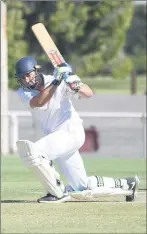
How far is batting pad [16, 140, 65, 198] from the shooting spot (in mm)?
8883

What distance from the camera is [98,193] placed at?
9.34 metres

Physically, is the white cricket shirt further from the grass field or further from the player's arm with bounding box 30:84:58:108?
the grass field

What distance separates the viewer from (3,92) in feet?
62.3

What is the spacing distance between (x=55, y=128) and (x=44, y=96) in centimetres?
47

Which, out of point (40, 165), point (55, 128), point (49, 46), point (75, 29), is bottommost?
point (40, 165)

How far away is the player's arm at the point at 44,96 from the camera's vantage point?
349 inches

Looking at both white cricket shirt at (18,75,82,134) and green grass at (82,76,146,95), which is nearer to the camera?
white cricket shirt at (18,75,82,134)

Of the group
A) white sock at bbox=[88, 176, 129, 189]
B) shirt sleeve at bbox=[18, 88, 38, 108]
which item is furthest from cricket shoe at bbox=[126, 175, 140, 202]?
shirt sleeve at bbox=[18, 88, 38, 108]

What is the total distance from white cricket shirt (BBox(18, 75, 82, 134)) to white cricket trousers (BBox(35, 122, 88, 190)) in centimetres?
7

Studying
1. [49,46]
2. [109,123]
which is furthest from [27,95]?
[109,123]

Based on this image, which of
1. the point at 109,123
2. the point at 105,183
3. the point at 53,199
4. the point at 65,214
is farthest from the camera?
the point at 109,123

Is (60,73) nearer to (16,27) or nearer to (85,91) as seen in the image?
(85,91)

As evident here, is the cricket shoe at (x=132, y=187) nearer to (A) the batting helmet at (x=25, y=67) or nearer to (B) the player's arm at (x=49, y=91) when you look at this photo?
(B) the player's arm at (x=49, y=91)

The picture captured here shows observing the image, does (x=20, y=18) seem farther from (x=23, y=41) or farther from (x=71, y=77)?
(x=71, y=77)
